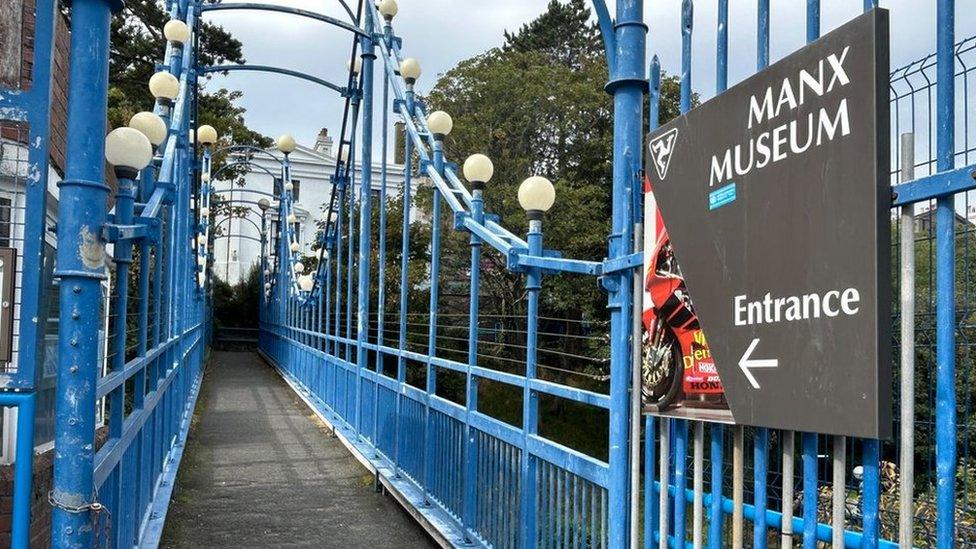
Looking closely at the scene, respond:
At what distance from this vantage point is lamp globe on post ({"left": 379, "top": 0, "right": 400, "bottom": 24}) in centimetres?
1013

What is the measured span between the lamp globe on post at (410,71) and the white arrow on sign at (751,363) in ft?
22.1

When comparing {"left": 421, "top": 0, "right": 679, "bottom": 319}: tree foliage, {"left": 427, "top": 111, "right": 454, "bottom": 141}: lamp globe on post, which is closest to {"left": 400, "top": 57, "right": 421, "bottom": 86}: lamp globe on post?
{"left": 427, "top": 111, "right": 454, "bottom": 141}: lamp globe on post

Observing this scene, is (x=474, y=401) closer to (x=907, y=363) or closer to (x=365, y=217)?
(x=907, y=363)

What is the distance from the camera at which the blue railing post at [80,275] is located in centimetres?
287

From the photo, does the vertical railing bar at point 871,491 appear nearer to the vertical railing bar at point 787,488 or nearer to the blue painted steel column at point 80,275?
the vertical railing bar at point 787,488

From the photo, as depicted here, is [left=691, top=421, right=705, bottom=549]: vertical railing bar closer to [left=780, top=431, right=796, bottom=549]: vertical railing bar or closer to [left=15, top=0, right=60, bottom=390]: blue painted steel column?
[left=780, top=431, right=796, bottom=549]: vertical railing bar

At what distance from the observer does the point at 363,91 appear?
39.2 feet

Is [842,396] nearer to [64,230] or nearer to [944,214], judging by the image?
[944,214]

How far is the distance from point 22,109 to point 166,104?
3.88 metres

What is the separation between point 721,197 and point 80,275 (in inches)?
78.6

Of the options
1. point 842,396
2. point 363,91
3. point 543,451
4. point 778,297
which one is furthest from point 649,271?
point 363,91

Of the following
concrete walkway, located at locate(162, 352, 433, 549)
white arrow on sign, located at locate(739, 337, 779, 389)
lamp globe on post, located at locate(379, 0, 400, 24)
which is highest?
lamp globe on post, located at locate(379, 0, 400, 24)

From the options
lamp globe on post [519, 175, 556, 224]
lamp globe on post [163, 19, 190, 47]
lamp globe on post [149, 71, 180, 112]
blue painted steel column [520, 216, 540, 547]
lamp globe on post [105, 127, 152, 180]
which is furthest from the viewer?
lamp globe on post [163, 19, 190, 47]

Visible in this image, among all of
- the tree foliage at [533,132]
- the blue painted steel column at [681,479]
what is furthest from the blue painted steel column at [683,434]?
the tree foliage at [533,132]
